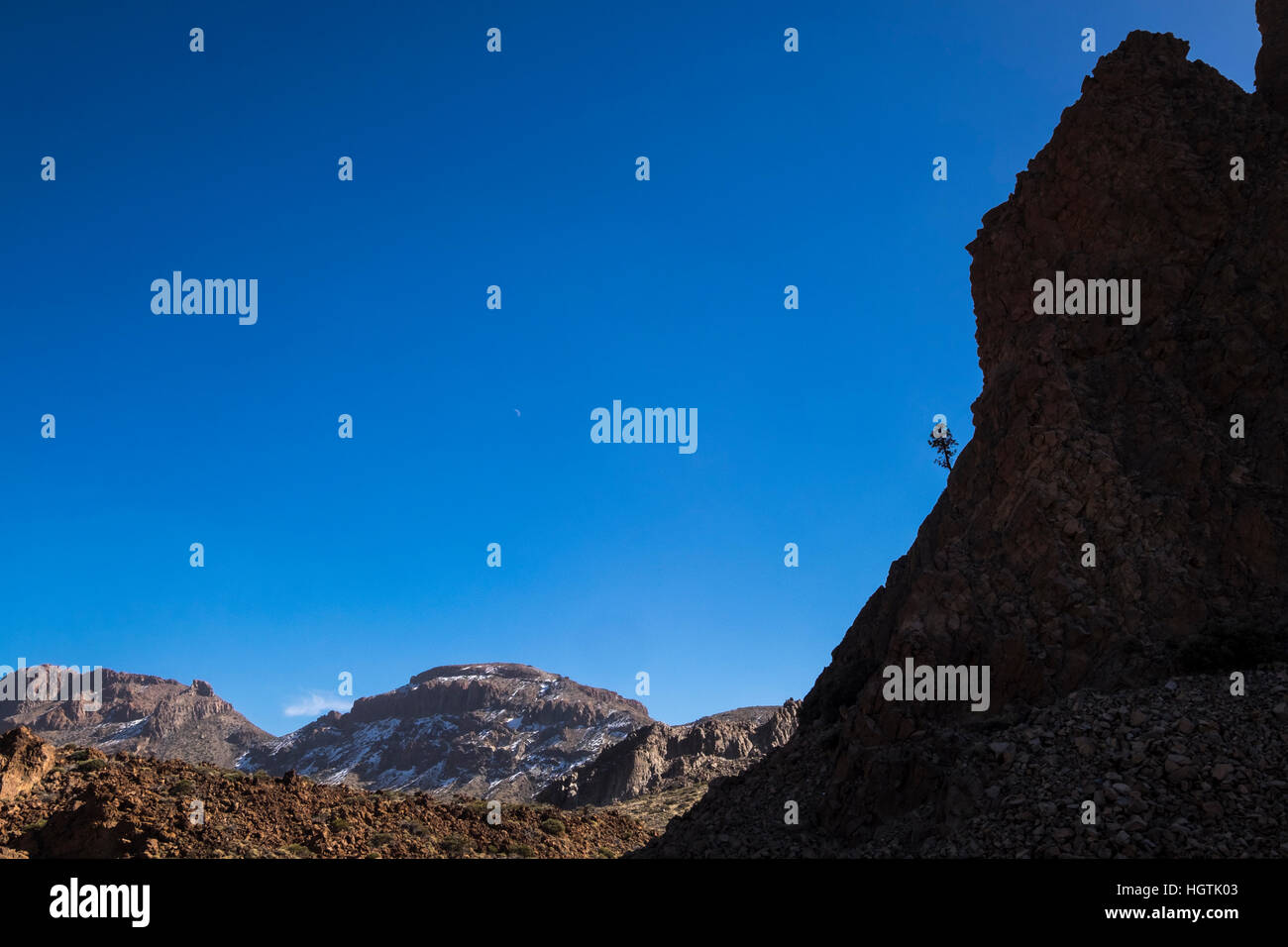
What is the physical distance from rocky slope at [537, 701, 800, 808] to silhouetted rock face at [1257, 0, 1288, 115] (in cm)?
6915

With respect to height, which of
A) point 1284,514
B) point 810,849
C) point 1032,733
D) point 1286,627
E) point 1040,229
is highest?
point 1040,229

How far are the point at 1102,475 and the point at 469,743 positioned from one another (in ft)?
504

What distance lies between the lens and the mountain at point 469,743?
479 ft

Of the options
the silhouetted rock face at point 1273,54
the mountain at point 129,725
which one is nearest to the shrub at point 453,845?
the silhouetted rock face at point 1273,54

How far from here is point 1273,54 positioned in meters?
32.4

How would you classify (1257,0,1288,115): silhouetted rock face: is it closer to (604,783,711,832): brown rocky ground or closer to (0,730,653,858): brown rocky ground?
(0,730,653,858): brown rocky ground

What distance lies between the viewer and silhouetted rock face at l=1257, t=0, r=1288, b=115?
103 ft

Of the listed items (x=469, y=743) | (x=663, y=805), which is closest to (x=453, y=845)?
(x=663, y=805)

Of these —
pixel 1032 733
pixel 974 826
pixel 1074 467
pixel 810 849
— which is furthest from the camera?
pixel 1074 467

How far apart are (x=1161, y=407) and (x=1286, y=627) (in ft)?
24.6

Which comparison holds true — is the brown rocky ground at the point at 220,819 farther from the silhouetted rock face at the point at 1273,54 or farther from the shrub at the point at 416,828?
the silhouetted rock face at the point at 1273,54
